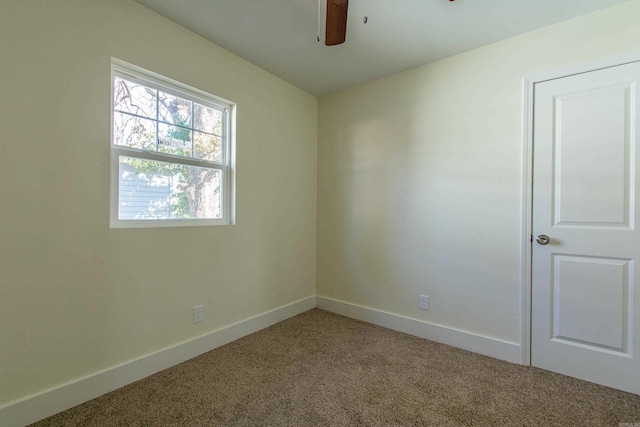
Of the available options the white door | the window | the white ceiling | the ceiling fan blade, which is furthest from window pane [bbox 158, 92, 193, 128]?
the white door

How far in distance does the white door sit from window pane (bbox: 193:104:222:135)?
250cm

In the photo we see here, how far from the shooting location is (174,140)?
2.15m

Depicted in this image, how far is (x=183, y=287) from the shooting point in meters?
2.14

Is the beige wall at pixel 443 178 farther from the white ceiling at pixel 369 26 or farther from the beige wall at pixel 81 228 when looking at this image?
the beige wall at pixel 81 228

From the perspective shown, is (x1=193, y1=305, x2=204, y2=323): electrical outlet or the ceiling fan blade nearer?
the ceiling fan blade

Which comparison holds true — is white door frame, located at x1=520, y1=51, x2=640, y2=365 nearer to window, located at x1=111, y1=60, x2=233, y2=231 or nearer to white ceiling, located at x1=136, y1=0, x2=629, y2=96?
white ceiling, located at x1=136, y1=0, x2=629, y2=96

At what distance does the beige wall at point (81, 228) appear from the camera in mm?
1459

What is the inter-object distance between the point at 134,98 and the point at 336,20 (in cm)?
147

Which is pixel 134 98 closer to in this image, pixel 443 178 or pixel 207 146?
pixel 207 146

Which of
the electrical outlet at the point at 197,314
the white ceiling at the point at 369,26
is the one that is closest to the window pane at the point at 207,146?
the white ceiling at the point at 369,26

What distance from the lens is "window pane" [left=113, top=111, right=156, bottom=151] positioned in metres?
1.85

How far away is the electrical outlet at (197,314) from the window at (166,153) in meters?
0.68

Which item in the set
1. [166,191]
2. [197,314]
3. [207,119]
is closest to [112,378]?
[197,314]

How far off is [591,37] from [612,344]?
2031 millimetres
